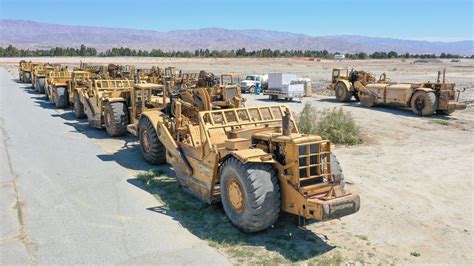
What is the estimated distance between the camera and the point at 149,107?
13.0 m

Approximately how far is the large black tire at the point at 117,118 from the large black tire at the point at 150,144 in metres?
2.87

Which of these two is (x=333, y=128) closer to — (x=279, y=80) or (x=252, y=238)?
(x=252, y=238)

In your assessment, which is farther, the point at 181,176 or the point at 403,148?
the point at 403,148

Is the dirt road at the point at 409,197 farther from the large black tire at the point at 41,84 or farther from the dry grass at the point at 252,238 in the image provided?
the large black tire at the point at 41,84

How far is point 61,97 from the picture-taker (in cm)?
2123

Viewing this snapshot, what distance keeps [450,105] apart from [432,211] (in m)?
13.6

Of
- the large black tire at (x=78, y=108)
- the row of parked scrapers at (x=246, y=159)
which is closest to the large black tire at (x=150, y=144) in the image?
the row of parked scrapers at (x=246, y=159)

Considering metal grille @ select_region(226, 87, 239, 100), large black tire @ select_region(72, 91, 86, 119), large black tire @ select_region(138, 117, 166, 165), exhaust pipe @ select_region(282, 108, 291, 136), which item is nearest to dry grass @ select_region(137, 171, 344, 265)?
exhaust pipe @ select_region(282, 108, 291, 136)

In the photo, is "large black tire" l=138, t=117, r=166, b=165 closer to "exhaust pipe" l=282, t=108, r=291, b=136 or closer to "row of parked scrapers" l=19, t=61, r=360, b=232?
"row of parked scrapers" l=19, t=61, r=360, b=232

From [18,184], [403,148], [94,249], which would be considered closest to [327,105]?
[403,148]

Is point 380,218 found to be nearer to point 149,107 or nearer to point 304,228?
point 304,228

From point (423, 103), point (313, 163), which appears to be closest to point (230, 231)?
point (313, 163)

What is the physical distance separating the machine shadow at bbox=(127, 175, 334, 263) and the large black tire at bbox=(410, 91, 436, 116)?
15195 mm

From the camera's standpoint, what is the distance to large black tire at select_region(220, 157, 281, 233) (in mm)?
6641
